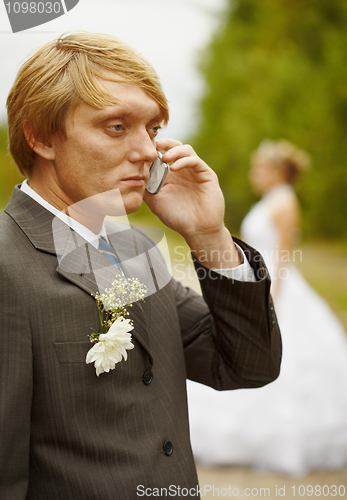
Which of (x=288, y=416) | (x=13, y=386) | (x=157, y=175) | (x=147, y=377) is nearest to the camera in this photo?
(x=13, y=386)

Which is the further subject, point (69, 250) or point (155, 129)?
point (155, 129)

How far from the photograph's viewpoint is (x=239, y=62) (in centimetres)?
1434

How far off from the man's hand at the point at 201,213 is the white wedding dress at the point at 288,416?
241 centimetres

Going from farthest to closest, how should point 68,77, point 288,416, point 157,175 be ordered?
point 288,416
point 157,175
point 68,77

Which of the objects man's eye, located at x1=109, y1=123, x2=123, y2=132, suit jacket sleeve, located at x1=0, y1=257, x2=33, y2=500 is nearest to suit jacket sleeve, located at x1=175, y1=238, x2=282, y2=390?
man's eye, located at x1=109, y1=123, x2=123, y2=132

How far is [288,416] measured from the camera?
3.48m

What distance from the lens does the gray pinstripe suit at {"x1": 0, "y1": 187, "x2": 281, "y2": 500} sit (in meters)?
1.02

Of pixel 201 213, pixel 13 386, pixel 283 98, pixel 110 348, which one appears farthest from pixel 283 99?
pixel 13 386

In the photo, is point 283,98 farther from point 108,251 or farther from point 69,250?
point 69,250

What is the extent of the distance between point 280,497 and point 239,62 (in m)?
13.6

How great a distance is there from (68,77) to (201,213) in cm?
53

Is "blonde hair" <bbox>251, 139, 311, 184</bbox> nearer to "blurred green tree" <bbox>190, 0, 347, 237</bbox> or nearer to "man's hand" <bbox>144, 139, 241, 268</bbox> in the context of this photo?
"man's hand" <bbox>144, 139, 241, 268</bbox>

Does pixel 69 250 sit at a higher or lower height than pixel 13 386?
higher

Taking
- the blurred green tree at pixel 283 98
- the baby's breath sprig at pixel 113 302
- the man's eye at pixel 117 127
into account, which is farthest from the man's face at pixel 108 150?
the blurred green tree at pixel 283 98
